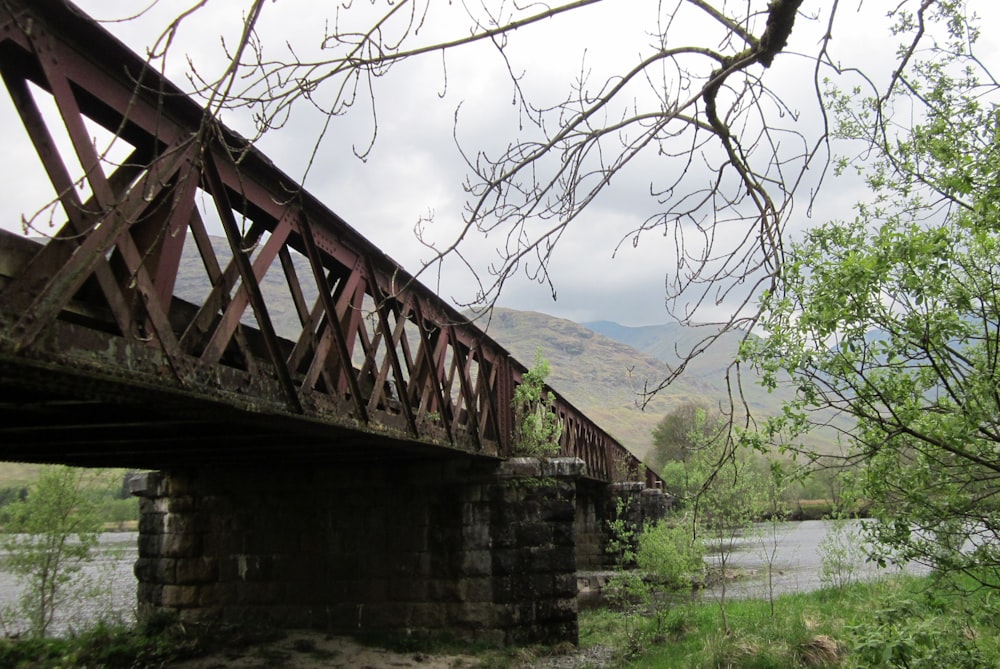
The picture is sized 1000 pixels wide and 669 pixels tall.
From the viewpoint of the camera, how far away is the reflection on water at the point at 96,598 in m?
20.1

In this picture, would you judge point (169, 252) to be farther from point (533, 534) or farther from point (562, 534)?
point (562, 534)

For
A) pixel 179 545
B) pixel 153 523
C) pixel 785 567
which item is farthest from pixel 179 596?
pixel 785 567

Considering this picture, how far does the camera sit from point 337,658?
11.3 m

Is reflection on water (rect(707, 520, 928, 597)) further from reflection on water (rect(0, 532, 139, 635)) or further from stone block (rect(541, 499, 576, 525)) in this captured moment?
reflection on water (rect(0, 532, 139, 635))

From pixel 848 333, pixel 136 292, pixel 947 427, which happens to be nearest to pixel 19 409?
pixel 136 292

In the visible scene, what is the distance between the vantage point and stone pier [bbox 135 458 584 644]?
40.9 ft

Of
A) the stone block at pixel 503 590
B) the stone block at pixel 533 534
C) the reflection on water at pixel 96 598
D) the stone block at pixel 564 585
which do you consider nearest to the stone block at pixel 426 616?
the stone block at pixel 503 590

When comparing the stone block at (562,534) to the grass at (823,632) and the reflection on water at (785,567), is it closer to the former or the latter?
the grass at (823,632)

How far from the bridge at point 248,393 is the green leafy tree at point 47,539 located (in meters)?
9.53

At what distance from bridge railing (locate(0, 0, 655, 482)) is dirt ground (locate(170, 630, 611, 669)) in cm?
402

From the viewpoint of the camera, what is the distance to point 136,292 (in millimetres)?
4930

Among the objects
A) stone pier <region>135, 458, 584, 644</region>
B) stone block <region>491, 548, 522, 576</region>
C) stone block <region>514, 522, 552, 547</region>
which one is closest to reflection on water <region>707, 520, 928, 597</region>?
stone block <region>514, 522, 552, 547</region>

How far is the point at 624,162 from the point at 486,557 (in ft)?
34.3

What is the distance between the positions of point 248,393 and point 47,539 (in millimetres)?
18943
